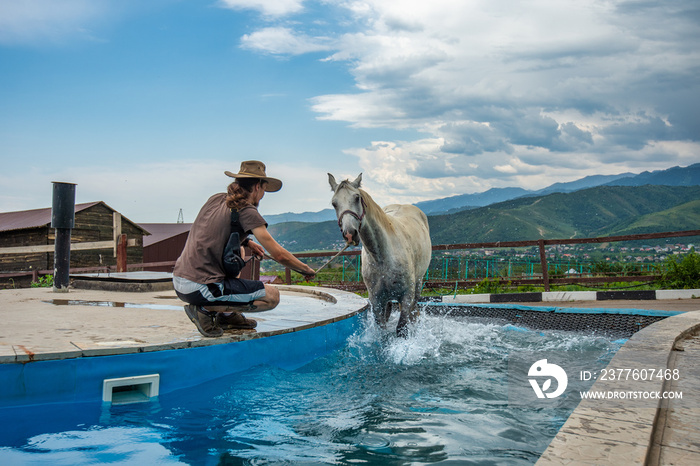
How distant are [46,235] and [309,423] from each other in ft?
54.7

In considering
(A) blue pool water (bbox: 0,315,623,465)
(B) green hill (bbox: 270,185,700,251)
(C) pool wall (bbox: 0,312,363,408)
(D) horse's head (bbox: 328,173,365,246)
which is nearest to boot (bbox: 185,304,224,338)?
(C) pool wall (bbox: 0,312,363,408)

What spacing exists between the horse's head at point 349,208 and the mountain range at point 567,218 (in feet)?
147

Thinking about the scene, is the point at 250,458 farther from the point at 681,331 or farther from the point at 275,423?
the point at 681,331

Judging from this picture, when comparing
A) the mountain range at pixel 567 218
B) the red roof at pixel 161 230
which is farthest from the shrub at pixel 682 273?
the mountain range at pixel 567 218

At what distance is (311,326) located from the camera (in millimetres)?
4453

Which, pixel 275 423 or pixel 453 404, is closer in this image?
pixel 275 423

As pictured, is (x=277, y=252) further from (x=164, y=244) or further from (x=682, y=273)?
(x=164, y=244)

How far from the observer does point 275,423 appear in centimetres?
294

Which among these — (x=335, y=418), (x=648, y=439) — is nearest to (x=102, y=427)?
(x=335, y=418)

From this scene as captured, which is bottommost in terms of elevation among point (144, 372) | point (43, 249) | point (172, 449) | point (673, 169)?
point (172, 449)

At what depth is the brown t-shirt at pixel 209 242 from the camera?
3434mm

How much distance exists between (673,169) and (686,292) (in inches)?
7296

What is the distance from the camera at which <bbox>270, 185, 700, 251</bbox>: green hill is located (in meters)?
56.2

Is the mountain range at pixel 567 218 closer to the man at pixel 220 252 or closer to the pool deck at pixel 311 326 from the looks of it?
the pool deck at pixel 311 326
